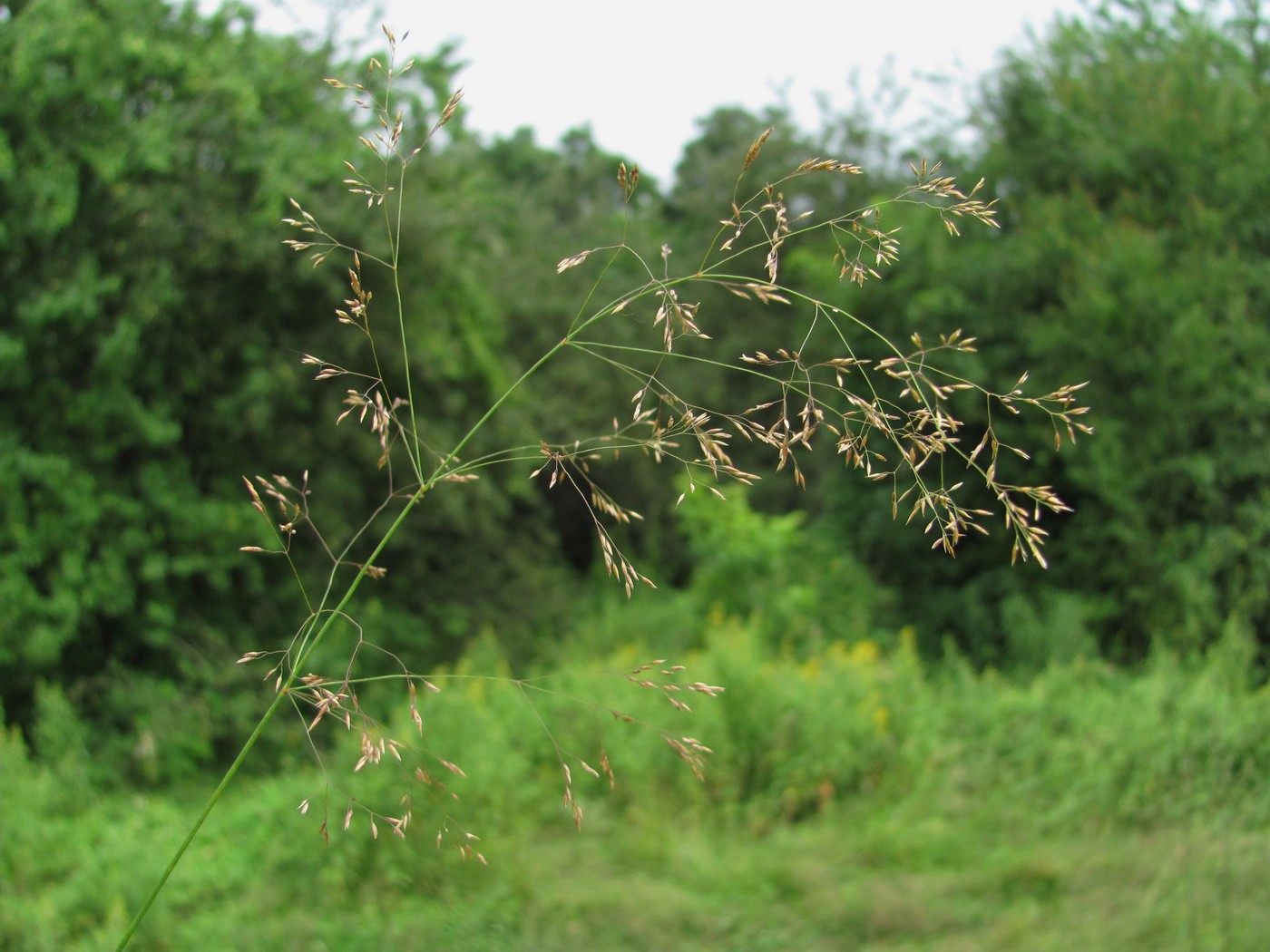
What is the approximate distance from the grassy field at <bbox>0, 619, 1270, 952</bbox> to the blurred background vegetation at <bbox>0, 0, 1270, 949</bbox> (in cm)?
3

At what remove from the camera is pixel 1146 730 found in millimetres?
6277

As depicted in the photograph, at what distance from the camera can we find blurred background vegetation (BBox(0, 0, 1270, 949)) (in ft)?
16.1

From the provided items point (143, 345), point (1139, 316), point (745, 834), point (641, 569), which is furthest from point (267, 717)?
point (1139, 316)

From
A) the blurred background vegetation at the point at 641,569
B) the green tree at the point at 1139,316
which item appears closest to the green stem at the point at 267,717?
the blurred background vegetation at the point at 641,569

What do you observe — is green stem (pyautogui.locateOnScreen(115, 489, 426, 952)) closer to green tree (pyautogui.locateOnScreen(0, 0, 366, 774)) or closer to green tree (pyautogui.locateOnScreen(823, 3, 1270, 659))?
green tree (pyautogui.locateOnScreen(0, 0, 366, 774))

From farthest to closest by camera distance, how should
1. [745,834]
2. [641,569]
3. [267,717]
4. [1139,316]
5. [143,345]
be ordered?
[1139,316], [143,345], [641,569], [745,834], [267,717]

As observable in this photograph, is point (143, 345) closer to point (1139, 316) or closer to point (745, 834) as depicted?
point (745, 834)

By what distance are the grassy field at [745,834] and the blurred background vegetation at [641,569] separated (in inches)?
1.0

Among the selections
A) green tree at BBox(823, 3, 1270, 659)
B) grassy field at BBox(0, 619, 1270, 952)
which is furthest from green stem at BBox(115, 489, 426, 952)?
green tree at BBox(823, 3, 1270, 659)

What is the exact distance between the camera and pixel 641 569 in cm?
713

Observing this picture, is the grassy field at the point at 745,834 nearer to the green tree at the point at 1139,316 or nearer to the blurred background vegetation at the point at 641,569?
the blurred background vegetation at the point at 641,569

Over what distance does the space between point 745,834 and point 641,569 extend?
6.30ft

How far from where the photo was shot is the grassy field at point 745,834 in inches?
180

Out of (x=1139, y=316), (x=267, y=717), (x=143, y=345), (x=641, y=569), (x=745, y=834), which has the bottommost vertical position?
(x=745, y=834)
